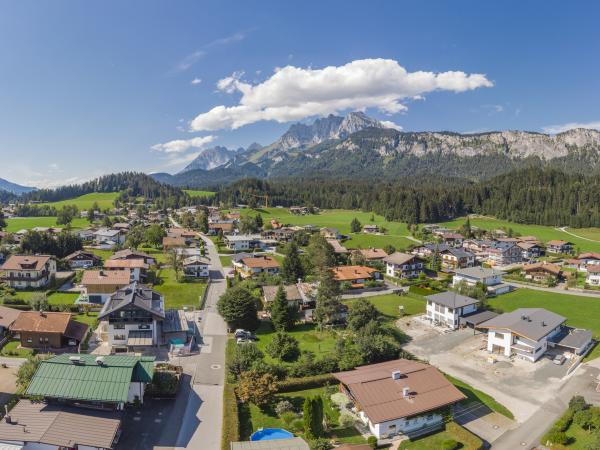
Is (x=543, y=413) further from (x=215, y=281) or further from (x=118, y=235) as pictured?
(x=118, y=235)

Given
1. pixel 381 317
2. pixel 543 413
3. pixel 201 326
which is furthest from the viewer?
pixel 381 317

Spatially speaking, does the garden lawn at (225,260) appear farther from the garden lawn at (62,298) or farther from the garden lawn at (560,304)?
the garden lawn at (560,304)

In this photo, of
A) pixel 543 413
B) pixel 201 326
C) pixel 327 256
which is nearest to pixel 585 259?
pixel 327 256

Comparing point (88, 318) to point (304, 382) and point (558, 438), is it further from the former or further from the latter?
point (558, 438)

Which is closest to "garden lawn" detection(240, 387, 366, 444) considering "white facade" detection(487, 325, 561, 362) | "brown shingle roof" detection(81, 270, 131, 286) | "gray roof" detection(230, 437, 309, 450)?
"gray roof" detection(230, 437, 309, 450)

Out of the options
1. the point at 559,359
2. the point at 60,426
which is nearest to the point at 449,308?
the point at 559,359

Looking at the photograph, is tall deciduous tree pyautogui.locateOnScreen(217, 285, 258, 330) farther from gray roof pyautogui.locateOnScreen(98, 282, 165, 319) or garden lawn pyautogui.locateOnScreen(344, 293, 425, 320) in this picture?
garden lawn pyautogui.locateOnScreen(344, 293, 425, 320)

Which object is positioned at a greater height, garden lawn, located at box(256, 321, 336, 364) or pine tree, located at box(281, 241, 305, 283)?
pine tree, located at box(281, 241, 305, 283)
